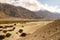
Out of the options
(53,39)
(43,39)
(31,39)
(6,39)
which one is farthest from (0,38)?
(53,39)

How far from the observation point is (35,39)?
2205 centimetres

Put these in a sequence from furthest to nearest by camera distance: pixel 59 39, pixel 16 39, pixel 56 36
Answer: pixel 16 39, pixel 56 36, pixel 59 39

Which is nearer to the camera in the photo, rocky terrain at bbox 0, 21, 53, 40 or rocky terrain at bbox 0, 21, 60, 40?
rocky terrain at bbox 0, 21, 60, 40

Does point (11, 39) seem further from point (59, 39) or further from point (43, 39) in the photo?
point (59, 39)

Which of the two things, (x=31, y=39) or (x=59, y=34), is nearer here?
(x=59, y=34)

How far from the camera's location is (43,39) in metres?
20.8

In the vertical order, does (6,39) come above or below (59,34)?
below

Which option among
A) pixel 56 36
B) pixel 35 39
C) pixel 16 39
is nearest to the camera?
pixel 56 36

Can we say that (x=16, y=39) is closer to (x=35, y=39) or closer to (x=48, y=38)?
(x=35, y=39)

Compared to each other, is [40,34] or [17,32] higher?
[40,34]

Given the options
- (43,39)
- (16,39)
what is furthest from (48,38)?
(16,39)

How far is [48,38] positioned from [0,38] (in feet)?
31.9

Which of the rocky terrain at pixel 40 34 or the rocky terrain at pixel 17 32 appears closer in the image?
the rocky terrain at pixel 40 34

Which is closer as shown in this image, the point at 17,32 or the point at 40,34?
the point at 40,34
